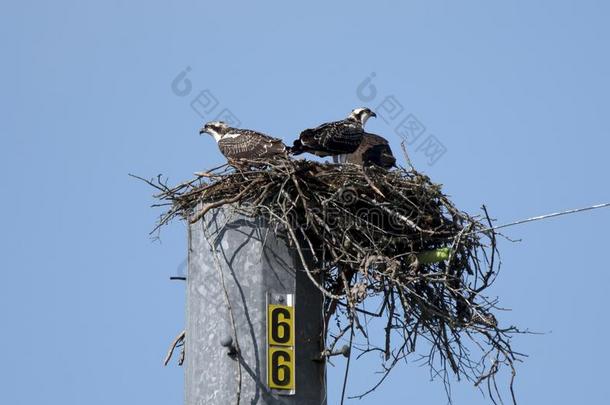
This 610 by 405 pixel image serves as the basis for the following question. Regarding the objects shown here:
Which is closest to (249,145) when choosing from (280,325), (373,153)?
(373,153)

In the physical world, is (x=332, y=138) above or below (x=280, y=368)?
above

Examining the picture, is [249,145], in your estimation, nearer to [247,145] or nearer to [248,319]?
[247,145]

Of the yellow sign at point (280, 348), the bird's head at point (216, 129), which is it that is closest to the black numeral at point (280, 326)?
the yellow sign at point (280, 348)

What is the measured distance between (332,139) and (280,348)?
4053mm

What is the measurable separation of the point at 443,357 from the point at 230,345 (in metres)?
2.38

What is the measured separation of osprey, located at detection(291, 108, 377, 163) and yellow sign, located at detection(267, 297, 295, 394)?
3421 millimetres

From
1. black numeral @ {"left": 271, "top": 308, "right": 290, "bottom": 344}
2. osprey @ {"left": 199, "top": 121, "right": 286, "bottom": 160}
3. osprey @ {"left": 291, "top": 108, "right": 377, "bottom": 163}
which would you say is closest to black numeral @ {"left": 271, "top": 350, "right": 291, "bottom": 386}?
black numeral @ {"left": 271, "top": 308, "right": 290, "bottom": 344}

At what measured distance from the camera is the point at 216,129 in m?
12.6

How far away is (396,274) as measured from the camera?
9.23 metres

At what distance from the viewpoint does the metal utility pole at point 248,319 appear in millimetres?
8477

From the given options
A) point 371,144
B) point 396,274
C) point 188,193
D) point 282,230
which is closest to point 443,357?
point 396,274

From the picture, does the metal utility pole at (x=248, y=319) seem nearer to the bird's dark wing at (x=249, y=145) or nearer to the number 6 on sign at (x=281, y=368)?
the number 6 on sign at (x=281, y=368)

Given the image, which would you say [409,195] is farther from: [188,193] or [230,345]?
[230,345]

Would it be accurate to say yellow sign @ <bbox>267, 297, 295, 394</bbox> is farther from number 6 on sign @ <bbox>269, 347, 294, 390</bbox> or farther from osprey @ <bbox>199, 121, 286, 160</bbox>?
osprey @ <bbox>199, 121, 286, 160</bbox>
